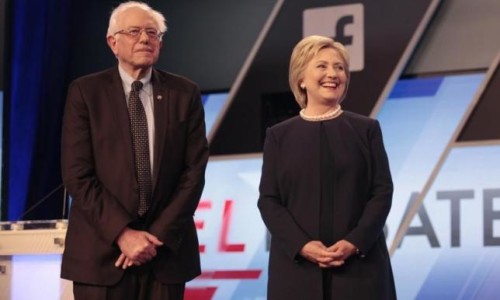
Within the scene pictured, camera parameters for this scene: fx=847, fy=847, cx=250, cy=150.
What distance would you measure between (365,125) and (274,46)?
227 centimetres

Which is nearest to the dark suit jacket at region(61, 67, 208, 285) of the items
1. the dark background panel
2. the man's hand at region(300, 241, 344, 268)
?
the man's hand at region(300, 241, 344, 268)

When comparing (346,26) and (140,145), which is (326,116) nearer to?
(140,145)

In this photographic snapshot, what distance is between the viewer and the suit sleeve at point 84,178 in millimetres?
2375

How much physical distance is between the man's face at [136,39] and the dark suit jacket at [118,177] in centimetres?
8

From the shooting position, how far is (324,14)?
15.1 ft

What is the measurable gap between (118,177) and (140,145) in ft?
0.39

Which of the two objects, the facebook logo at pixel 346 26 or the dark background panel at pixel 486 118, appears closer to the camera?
the dark background panel at pixel 486 118

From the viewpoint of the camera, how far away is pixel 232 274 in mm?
4633

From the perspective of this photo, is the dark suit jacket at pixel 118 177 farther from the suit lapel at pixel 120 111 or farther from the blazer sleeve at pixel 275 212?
the blazer sleeve at pixel 275 212

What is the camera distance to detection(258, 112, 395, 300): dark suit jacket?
2.44m

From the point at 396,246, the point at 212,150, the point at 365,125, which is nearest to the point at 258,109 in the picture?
the point at 212,150

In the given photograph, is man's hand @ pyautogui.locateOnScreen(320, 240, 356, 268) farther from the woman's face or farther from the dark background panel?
the dark background panel

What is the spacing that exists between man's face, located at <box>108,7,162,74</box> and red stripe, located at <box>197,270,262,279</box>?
224 centimetres

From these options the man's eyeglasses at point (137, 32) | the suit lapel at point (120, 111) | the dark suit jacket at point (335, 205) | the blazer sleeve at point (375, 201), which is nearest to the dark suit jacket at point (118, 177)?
the suit lapel at point (120, 111)
